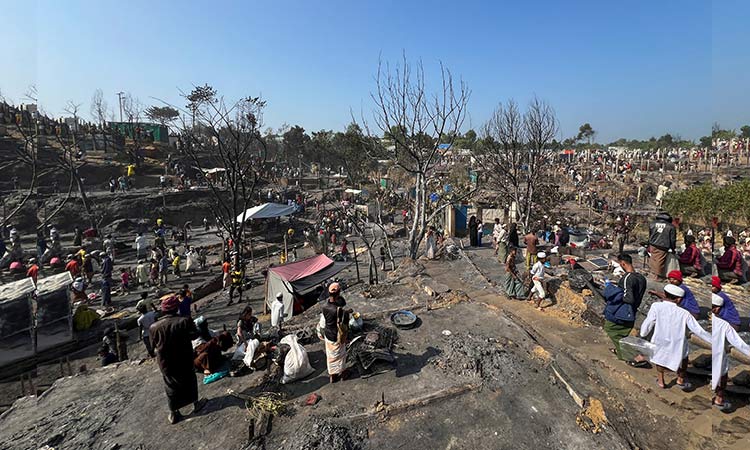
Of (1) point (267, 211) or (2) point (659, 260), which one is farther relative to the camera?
(1) point (267, 211)

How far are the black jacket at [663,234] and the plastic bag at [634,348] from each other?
471 cm

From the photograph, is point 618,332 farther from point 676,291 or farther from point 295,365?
point 295,365

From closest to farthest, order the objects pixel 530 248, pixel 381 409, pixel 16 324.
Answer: pixel 381 409, pixel 16 324, pixel 530 248

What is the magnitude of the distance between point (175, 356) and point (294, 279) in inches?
231

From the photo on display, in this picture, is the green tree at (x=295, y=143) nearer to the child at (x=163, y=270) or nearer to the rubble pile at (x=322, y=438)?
the child at (x=163, y=270)

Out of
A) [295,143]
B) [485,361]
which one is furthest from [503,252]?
[295,143]

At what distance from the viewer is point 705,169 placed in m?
35.7

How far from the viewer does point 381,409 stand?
455 centimetres

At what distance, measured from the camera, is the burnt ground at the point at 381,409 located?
4172 millimetres

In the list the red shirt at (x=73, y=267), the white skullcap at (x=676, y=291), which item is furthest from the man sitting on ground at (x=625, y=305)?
the red shirt at (x=73, y=267)

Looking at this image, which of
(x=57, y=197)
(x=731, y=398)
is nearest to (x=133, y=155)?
(x=57, y=197)

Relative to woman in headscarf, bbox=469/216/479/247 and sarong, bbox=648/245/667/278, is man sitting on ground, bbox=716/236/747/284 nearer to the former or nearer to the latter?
sarong, bbox=648/245/667/278

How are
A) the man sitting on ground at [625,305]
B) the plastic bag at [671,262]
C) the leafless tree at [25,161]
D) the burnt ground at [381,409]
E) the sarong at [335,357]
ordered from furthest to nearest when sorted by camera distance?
the leafless tree at [25,161] < the plastic bag at [671,262] < the man sitting on ground at [625,305] < the sarong at [335,357] < the burnt ground at [381,409]

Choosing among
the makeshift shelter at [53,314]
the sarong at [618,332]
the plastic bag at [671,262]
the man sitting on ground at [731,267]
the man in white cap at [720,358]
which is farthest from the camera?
the makeshift shelter at [53,314]
